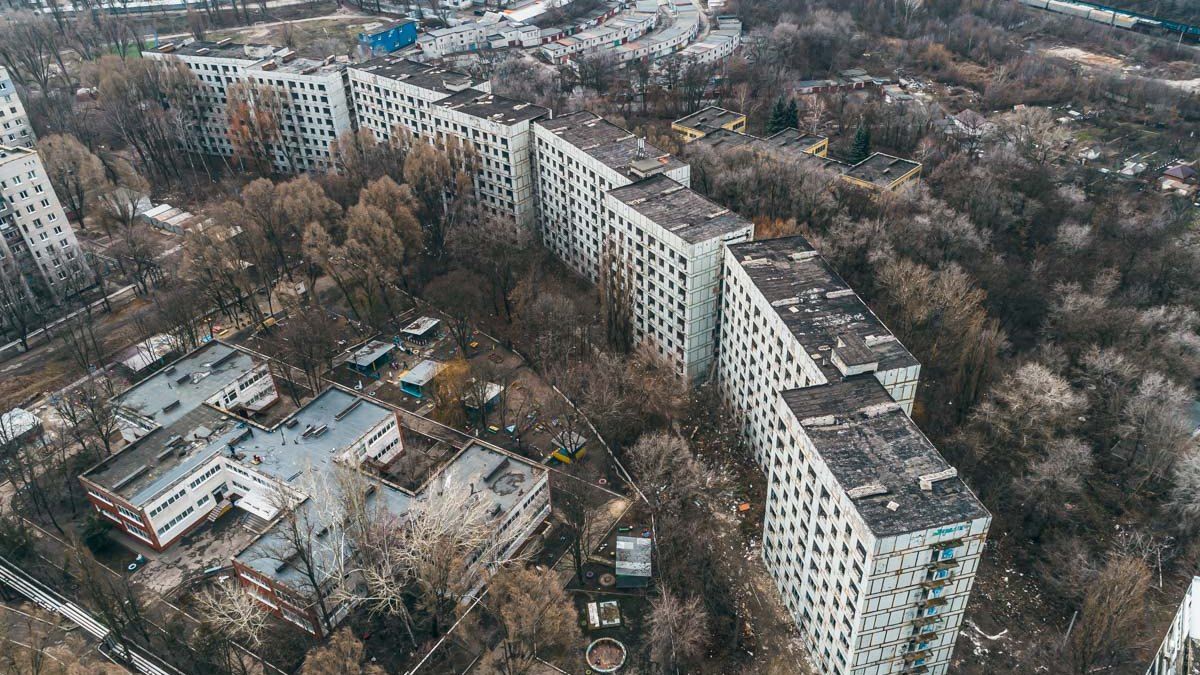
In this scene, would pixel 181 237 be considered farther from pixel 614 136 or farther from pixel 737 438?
pixel 737 438

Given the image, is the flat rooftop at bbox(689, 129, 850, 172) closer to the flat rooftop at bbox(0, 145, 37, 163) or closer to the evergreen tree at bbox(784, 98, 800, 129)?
the evergreen tree at bbox(784, 98, 800, 129)

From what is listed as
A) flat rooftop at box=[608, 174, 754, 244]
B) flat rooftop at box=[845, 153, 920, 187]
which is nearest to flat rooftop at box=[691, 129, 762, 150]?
flat rooftop at box=[845, 153, 920, 187]

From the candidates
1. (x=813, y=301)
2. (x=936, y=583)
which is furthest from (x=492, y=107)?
(x=936, y=583)

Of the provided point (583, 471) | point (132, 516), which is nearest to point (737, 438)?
point (583, 471)

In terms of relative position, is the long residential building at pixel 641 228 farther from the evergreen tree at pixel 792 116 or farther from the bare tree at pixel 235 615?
the bare tree at pixel 235 615

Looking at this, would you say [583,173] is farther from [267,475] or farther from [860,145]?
[860,145]

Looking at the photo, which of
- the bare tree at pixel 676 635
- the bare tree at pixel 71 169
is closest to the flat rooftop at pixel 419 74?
the bare tree at pixel 71 169
